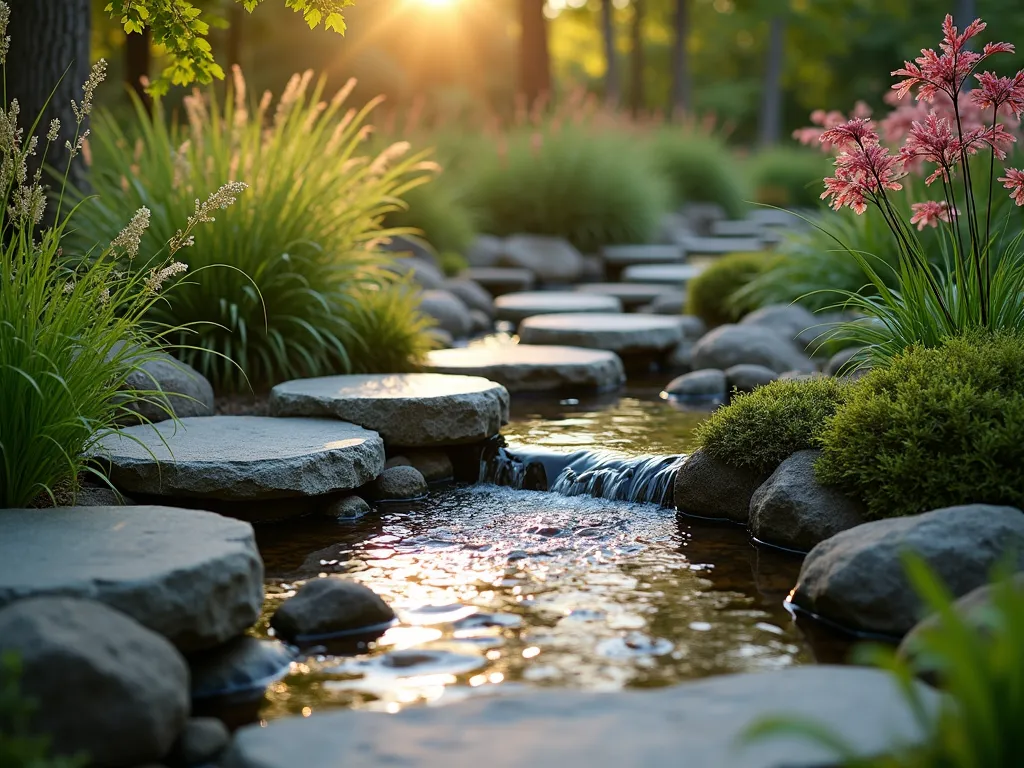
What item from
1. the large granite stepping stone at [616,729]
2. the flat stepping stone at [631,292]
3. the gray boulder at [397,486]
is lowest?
the gray boulder at [397,486]

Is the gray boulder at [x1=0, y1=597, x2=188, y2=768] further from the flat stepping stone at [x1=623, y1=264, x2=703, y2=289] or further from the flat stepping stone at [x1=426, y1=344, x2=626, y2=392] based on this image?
the flat stepping stone at [x1=623, y1=264, x2=703, y2=289]

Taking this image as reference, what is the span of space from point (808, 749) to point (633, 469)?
9.37ft

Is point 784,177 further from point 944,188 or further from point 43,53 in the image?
point 944,188

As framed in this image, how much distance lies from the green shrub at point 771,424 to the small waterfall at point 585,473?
0.31 m

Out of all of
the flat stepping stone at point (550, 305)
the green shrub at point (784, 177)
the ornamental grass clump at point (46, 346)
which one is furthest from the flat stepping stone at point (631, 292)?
the green shrub at point (784, 177)

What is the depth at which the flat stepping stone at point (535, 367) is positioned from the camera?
6996mm

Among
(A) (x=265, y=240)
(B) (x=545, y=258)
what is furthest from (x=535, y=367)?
(B) (x=545, y=258)

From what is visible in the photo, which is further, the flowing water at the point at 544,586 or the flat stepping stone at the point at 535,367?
the flat stepping stone at the point at 535,367

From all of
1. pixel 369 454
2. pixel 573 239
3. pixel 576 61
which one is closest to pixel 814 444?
pixel 369 454

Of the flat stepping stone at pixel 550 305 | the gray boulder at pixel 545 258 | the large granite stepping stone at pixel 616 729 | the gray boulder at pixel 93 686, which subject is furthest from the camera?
the gray boulder at pixel 545 258

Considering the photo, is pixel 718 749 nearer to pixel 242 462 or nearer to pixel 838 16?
pixel 242 462

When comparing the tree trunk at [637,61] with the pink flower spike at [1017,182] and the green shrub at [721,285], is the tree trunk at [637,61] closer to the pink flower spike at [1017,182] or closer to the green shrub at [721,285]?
the green shrub at [721,285]

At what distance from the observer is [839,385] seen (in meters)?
4.93

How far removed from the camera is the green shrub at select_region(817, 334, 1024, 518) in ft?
12.6
